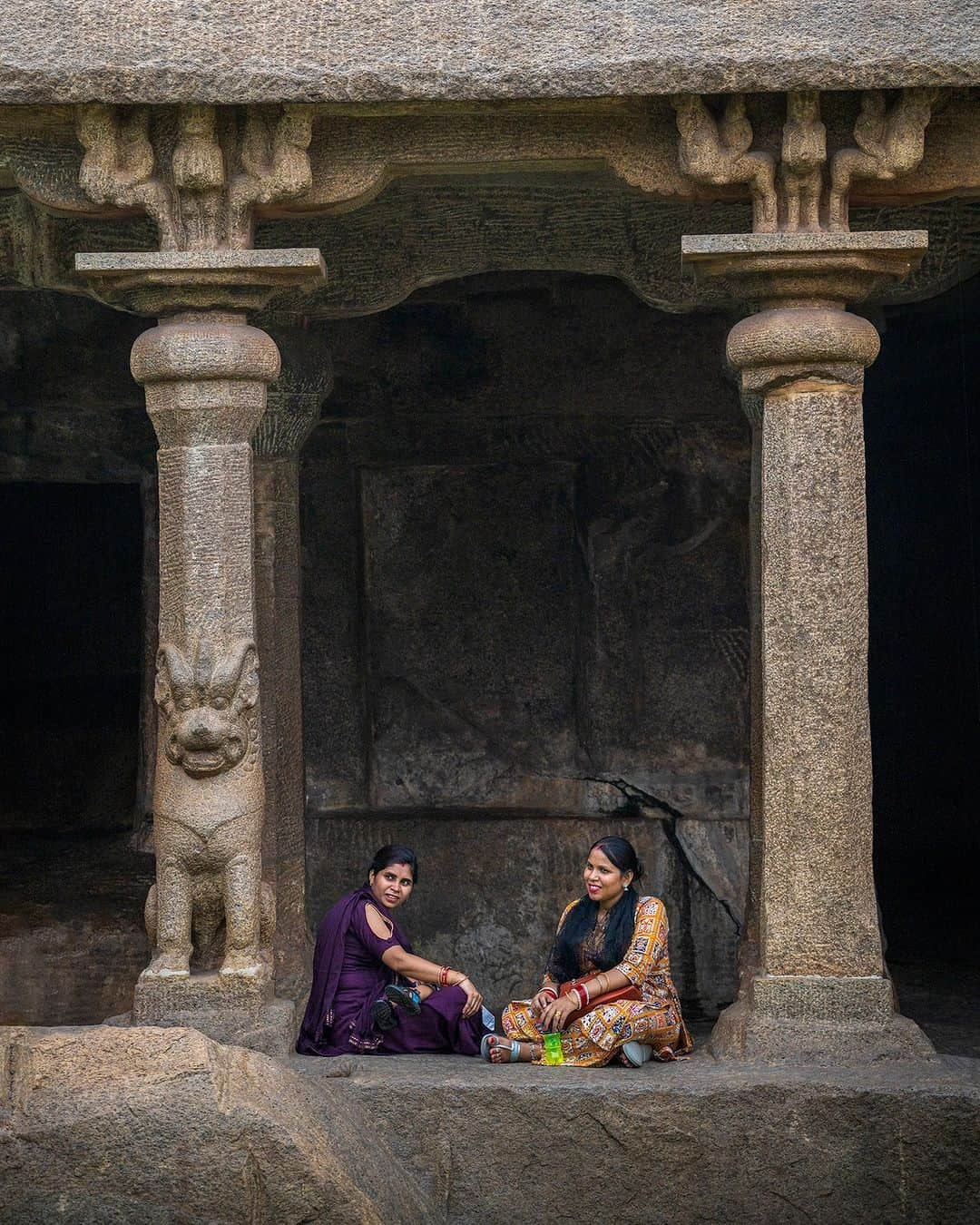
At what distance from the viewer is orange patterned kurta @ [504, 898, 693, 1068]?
5594 millimetres

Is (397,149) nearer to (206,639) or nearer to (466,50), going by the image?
(466,50)

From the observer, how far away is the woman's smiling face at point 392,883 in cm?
604

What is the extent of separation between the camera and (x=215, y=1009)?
5.59 m

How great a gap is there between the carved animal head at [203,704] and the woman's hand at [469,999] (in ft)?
3.57

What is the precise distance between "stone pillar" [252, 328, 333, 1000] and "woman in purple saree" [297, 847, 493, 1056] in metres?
0.82

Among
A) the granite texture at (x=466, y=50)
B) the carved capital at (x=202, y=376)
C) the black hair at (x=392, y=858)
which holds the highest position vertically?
the granite texture at (x=466, y=50)

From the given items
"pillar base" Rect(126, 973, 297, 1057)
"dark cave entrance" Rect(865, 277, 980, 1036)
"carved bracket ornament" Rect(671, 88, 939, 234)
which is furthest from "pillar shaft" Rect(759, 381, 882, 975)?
"dark cave entrance" Rect(865, 277, 980, 1036)

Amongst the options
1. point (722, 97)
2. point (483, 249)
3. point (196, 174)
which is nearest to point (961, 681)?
point (483, 249)

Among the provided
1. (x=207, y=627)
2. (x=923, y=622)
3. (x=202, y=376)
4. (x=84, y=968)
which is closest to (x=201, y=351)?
(x=202, y=376)

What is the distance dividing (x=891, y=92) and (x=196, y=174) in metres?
2.11

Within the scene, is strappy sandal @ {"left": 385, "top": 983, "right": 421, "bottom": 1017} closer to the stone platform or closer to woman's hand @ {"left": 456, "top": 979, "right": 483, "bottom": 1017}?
woman's hand @ {"left": 456, "top": 979, "right": 483, "bottom": 1017}

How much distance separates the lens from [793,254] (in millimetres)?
5480

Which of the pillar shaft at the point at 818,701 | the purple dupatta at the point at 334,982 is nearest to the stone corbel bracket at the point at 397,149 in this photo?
the pillar shaft at the point at 818,701

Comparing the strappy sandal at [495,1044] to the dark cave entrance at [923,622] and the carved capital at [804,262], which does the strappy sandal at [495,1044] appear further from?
the dark cave entrance at [923,622]
